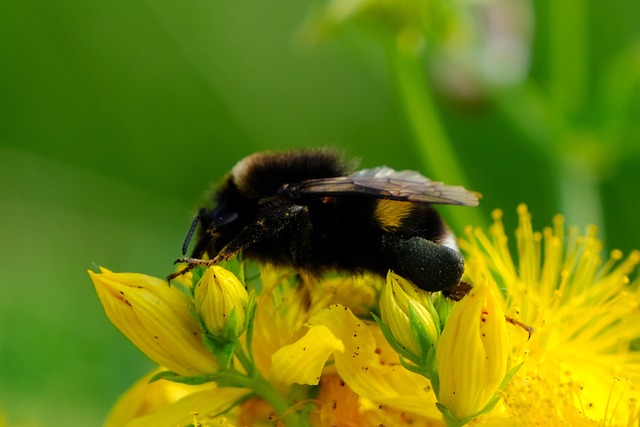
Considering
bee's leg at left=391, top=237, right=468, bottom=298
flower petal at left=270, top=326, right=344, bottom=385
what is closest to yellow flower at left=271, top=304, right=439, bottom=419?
flower petal at left=270, top=326, right=344, bottom=385

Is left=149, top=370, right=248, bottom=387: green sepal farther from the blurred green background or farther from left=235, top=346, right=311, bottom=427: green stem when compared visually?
the blurred green background

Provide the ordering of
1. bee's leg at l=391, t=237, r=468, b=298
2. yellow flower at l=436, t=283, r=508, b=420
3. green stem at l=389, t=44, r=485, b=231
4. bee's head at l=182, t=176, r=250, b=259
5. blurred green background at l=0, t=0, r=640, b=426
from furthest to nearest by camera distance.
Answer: green stem at l=389, t=44, r=485, b=231 < blurred green background at l=0, t=0, r=640, b=426 < bee's head at l=182, t=176, r=250, b=259 < bee's leg at l=391, t=237, r=468, b=298 < yellow flower at l=436, t=283, r=508, b=420

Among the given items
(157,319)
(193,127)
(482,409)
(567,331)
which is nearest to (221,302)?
(157,319)

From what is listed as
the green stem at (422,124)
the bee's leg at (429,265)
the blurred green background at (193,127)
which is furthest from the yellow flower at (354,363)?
the green stem at (422,124)

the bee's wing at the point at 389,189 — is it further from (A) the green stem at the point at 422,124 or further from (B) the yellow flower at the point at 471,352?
(A) the green stem at the point at 422,124

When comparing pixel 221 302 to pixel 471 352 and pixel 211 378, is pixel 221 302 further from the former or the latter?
pixel 471 352

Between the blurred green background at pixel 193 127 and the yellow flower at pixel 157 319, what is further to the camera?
the blurred green background at pixel 193 127

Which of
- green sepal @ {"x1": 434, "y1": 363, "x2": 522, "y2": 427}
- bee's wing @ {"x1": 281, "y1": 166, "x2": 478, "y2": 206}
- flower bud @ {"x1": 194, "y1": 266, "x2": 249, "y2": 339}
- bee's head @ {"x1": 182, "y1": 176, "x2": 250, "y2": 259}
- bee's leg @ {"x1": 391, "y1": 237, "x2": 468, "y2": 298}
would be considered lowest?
green sepal @ {"x1": 434, "y1": 363, "x2": 522, "y2": 427}
